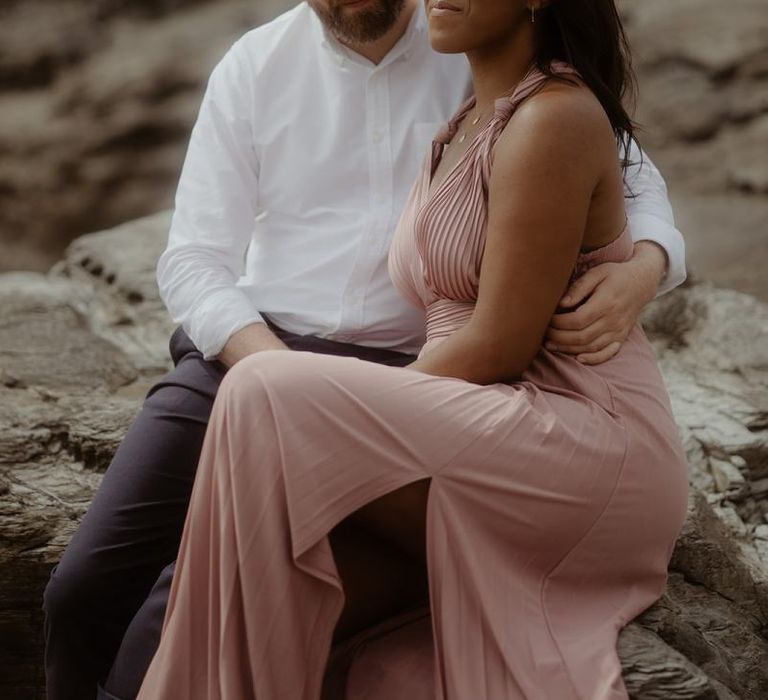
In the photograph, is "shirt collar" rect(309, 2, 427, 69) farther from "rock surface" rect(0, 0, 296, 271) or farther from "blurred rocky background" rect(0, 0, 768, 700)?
"rock surface" rect(0, 0, 296, 271)

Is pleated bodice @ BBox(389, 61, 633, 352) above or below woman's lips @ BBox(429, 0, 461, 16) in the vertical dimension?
below

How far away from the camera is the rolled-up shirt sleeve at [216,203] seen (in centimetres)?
281

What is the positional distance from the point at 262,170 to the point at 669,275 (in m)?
0.91

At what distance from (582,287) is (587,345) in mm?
104

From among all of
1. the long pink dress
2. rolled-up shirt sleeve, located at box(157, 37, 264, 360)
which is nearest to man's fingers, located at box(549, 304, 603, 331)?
the long pink dress

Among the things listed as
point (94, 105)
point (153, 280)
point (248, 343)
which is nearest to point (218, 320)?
point (248, 343)

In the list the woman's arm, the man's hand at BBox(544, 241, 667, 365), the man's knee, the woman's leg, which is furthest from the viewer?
the man's knee

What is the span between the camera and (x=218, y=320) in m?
2.69

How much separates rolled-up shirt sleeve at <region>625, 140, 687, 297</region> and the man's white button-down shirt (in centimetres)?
3

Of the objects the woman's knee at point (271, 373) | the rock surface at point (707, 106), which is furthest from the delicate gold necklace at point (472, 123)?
the rock surface at point (707, 106)

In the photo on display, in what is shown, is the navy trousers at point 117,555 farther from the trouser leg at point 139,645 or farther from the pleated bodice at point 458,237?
the pleated bodice at point 458,237

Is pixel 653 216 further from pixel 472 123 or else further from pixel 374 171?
pixel 374 171

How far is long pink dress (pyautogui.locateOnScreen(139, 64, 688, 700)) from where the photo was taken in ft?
6.26

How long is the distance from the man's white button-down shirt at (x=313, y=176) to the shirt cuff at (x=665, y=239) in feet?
0.52
